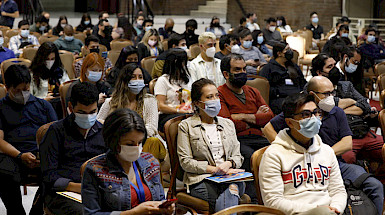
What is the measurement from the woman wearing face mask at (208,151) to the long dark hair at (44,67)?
7.96 ft

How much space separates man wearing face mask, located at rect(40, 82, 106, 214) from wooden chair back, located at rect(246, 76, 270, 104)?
2550 millimetres

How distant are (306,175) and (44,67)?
359cm

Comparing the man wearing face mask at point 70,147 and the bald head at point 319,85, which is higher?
the bald head at point 319,85

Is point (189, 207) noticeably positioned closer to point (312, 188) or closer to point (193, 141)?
point (193, 141)

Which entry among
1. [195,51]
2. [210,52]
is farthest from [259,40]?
[210,52]

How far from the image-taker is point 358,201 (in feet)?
12.8

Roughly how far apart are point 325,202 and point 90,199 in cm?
137

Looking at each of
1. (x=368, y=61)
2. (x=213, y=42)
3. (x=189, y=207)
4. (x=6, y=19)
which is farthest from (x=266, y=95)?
(x=6, y=19)

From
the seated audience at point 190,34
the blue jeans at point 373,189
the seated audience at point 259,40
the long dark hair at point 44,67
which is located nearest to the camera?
the blue jeans at point 373,189

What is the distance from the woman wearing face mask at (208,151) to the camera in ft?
12.5

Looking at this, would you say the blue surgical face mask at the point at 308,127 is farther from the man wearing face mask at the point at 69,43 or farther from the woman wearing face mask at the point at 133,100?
the man wearing face mask at the point at 69,43

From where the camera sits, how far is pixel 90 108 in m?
3.57

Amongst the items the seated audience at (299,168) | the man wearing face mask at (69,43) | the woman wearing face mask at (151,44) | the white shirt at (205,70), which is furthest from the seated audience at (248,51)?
the seated audience at (299,168)

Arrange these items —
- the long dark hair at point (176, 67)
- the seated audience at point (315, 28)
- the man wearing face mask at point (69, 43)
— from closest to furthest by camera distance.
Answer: the long dark hair at point (176, 67) → the man wearing face mask at point (69, 43) → the seated audience at point (315, 28)
